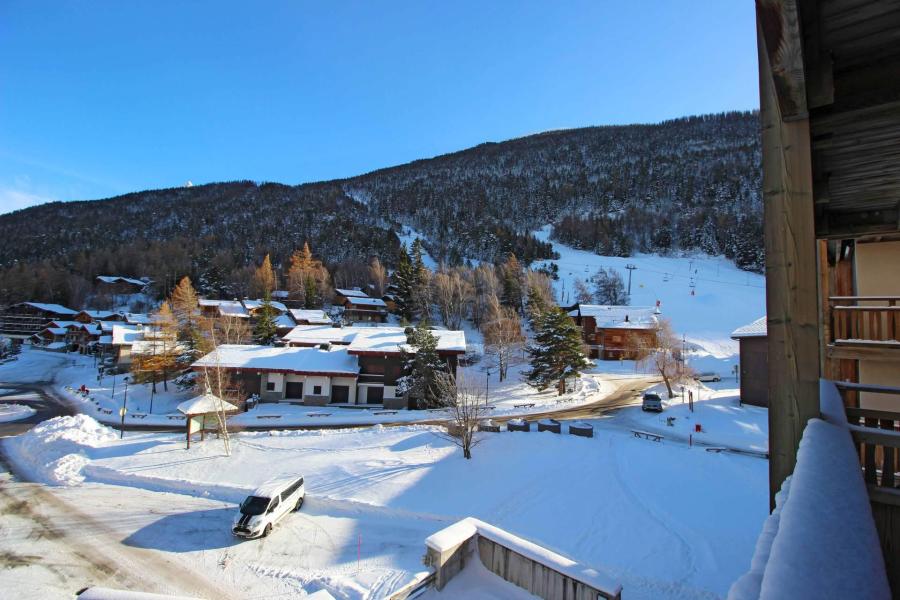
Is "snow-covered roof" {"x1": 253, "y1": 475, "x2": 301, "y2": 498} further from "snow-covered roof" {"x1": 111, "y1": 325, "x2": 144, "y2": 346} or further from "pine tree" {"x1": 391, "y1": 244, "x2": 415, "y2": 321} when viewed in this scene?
"pine tree" {"x1": 391, "y1": 244, "x2": 415, "y2": 321}

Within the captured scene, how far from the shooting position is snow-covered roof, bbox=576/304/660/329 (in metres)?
56.8

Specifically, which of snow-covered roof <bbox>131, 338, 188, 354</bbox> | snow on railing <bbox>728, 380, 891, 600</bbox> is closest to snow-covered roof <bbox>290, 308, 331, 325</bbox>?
snow-covered roof <bbox>131, 338, 188, 354</bbox>

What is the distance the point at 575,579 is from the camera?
757 centimetres

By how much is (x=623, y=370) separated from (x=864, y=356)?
47.5 metres

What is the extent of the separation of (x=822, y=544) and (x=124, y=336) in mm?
69110

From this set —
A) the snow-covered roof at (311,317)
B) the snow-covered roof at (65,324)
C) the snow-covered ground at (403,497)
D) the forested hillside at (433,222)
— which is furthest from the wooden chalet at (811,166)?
the snow-covered roof at (65,324)

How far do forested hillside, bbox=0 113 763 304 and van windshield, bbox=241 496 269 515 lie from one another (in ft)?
260

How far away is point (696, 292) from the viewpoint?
260ft

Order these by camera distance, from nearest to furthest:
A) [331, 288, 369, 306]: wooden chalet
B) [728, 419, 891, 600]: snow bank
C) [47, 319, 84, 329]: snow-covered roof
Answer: [728, 419, 891, 600]: snow bank
[47, 319, 84, 329]: snow-covered roof
[331, 288, 369, 306]: wooden chalet

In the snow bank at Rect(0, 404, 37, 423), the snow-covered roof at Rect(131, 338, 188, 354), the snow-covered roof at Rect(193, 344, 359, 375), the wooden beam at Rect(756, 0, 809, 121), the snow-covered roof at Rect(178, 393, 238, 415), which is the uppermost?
the wooden beam at Rect(756, 0, 809, 121)

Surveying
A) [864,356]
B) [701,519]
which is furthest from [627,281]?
[864,356]

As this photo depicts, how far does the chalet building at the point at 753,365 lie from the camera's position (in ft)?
99.9

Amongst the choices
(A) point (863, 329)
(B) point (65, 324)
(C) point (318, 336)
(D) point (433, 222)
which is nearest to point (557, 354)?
(C) point (318, 336)

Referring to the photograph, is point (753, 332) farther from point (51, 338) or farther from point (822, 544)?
point (51, 338)
